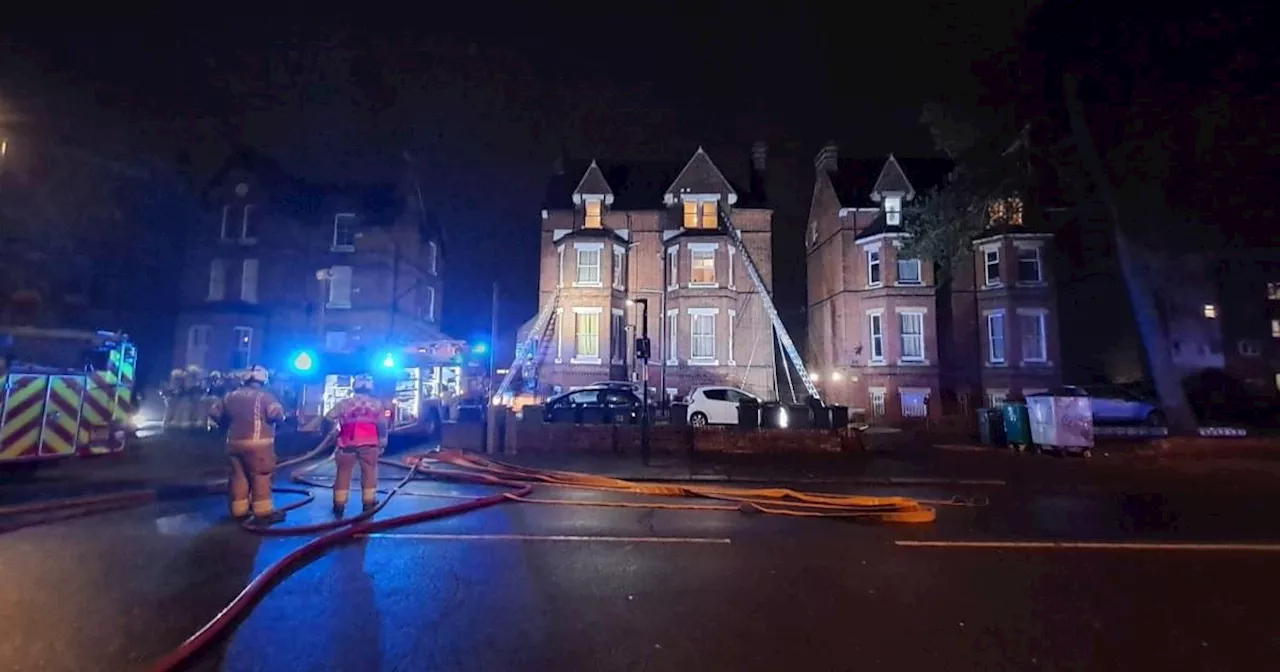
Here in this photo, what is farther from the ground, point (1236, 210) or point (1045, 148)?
point (1045, 148)

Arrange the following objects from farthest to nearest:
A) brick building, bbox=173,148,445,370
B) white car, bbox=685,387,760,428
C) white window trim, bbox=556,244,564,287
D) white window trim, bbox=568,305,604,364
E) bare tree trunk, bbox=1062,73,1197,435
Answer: brick building, bbox=173,148,445,370, white window trim, bbox=556,244,564,287, white window trim, bbox=568,305,604,364, white car, bbox=685,387,760,428, bare tree trunk, bbox=1062,73,1197,435

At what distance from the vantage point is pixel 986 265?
1040 inches

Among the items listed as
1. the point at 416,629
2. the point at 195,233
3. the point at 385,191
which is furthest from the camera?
the point at 385,191

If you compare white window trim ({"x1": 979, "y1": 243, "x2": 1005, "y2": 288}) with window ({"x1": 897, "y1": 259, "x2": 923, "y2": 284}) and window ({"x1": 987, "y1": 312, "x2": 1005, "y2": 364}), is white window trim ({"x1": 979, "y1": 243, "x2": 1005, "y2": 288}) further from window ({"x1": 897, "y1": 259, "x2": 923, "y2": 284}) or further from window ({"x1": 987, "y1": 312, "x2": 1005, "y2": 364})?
window ({"x1": 897, "y1": 259, "x2": 923, "y2": 284})

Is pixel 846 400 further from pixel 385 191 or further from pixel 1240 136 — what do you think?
pixel 385 191

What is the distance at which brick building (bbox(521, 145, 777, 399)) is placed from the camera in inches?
1039

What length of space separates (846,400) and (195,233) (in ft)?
108

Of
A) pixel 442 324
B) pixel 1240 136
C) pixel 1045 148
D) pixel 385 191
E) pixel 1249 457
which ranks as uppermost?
pixel 385 191

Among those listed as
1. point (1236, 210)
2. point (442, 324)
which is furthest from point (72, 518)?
point (442, 324)

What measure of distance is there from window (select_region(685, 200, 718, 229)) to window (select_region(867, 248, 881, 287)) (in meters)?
7.38

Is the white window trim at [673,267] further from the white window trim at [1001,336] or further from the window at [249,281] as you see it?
the window at [249,281]

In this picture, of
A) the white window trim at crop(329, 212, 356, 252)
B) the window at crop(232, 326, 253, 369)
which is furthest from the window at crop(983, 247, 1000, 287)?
the window at crop(232, 326, 253, 369)

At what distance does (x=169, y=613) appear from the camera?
14.7ft

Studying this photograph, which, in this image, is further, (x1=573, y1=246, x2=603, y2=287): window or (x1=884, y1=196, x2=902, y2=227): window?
(x1=573, y1=246, x2=603, y2=287): window
